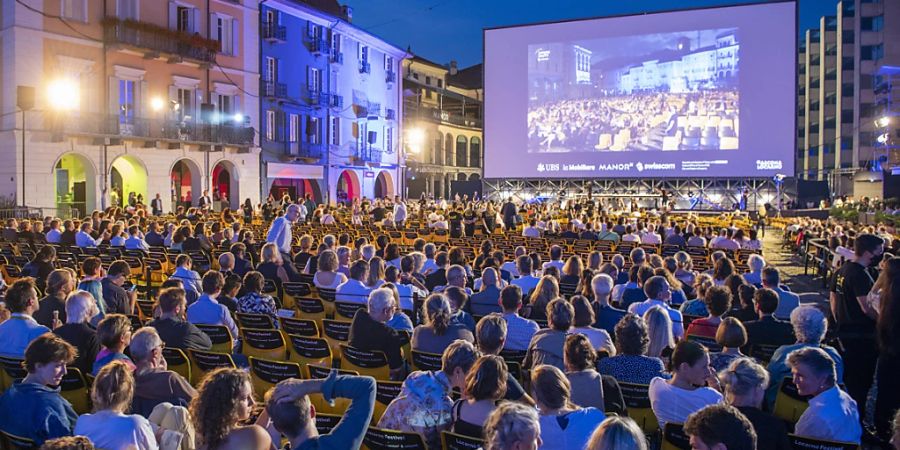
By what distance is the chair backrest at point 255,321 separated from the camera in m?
7.27

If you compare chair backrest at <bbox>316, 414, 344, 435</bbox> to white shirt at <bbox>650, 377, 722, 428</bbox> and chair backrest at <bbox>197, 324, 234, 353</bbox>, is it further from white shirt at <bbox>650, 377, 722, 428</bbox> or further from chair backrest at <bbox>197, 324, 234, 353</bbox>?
chair backrest at <bbox>197, 324, 234, 353</bbox>

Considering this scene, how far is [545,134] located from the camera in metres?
38.2

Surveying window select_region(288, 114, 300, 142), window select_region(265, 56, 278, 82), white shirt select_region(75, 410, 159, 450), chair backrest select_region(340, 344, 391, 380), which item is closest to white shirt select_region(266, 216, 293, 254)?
chair backrest select_region(340, 344, 391, 380)

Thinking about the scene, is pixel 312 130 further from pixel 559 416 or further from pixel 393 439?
pixel 559 416

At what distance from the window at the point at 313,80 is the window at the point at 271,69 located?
2884 millimetres

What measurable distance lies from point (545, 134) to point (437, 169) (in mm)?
22107

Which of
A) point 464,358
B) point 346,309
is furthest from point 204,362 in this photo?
point 346,309

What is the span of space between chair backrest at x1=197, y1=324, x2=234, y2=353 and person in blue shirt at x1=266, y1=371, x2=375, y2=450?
3.53 m

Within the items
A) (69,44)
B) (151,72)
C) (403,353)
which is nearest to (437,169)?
(151,72)

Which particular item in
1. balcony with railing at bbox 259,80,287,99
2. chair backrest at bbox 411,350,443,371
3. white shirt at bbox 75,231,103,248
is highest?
balcony with railing at bbox 259,80,287,99

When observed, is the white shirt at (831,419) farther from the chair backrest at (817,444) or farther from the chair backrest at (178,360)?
the chair backrest at (178,360)

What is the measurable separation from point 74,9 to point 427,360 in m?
26.9

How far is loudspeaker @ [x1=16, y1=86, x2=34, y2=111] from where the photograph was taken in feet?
76.9

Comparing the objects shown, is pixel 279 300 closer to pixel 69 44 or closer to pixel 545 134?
pixel 69 44
